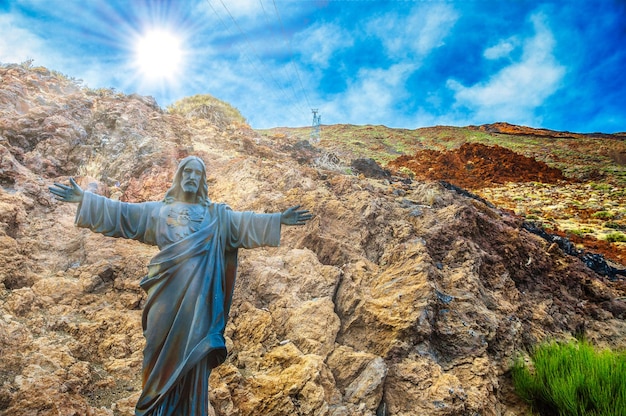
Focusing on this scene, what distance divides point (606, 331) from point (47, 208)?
335 inches

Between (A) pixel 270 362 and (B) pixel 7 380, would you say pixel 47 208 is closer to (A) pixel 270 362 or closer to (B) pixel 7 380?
(B) pixel 7 380

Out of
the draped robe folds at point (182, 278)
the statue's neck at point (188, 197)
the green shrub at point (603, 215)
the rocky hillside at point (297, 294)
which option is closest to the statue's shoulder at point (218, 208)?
the draped robe folds at point (182, 278)

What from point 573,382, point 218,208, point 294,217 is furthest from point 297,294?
point 573,382

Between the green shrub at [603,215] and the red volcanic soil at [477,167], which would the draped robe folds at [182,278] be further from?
the red volcanic soil at [477,167]

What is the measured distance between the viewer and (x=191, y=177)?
4332mm

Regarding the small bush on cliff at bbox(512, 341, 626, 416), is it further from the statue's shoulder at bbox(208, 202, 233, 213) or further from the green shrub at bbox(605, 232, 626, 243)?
the green shrub at bbox(605, 232, 626, 243)

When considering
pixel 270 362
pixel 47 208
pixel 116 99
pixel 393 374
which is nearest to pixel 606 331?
pixel 393 374

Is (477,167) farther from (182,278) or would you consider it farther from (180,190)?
(182,278)

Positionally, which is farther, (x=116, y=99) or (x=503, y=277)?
(x=116, y=99)

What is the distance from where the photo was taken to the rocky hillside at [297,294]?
4.19m

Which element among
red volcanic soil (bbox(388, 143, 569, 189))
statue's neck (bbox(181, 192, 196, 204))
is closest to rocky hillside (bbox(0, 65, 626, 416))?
statue's neck (bbox(181, 192, 196, 204))

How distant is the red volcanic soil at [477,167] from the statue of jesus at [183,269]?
17799 millimetres

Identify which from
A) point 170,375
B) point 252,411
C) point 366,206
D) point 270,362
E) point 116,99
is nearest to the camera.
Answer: point 170,375

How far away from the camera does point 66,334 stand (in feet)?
14.3
